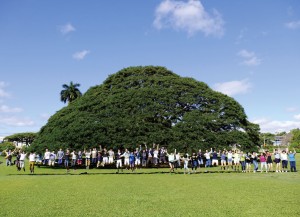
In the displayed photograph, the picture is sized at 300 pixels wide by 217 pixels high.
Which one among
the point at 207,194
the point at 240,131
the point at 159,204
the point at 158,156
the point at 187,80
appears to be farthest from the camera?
the point at 187,80

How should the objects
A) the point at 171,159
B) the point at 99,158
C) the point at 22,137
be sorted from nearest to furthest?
the point at 171,159 < the point at 99,158 < the point at 22,137

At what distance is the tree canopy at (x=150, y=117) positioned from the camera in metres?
35.1

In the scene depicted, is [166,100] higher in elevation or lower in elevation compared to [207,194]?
higher

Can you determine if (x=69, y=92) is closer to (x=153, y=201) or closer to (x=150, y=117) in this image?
(x=150, y=117)

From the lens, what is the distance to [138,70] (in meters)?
42.1

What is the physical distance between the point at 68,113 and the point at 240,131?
70.5ft

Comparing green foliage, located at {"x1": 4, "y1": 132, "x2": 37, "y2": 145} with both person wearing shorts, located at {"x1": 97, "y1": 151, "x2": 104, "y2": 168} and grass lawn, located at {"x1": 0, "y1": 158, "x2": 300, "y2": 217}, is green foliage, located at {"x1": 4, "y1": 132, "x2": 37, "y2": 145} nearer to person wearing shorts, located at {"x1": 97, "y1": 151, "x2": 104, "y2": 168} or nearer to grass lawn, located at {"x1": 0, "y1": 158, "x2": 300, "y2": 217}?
person wearing shorts, located at {"x1": 97, "y1": 151, "x2": 104, "y2": 168}

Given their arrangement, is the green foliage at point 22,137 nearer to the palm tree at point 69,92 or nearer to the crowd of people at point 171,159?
the palm tree at point 69,92

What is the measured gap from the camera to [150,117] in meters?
37.2

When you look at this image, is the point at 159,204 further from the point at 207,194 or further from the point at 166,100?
the point at 166,100

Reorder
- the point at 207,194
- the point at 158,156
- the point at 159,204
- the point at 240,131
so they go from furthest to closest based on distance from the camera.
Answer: the point at 240,131
the point at 158,156
the point at 207,194
the point at 159,204

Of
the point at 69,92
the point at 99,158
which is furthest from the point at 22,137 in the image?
the point at 99,158

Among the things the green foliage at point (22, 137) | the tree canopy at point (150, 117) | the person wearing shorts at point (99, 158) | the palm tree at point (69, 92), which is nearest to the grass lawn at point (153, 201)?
the person wearing shorts at point (99, 158)

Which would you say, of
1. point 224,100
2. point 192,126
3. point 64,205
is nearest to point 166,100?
point 192,126
